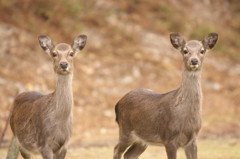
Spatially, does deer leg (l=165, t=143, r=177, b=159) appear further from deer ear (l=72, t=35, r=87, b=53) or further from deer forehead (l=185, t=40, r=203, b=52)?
deer ear (l=72, t=35, r=87, b=53)

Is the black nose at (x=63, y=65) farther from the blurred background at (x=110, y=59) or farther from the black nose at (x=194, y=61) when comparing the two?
the blurred background at (x=110, y=59)

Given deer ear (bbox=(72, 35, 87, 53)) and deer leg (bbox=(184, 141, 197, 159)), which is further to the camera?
deer ear (bbox=(72, 35, 87, 53))

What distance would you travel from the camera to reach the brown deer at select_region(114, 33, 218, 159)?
11.3 meters

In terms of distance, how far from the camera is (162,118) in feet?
38.5

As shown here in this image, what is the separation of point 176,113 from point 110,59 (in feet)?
51.0

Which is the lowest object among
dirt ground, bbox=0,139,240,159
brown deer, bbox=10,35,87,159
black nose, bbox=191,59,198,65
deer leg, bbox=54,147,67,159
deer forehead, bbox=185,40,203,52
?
dirt ground, bbox=0,139,240,159

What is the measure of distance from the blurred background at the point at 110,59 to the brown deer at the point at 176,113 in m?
5.06

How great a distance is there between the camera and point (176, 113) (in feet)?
37.6

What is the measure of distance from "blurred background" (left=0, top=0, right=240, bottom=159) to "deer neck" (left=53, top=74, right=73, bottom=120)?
6.35 metres

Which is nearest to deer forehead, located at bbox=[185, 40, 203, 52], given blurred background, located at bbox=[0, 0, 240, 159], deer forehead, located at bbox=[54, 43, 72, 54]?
deer forehead, located at bbox=[54, 43, 72, 54]

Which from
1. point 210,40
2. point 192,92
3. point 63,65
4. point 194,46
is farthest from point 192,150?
point 63,65

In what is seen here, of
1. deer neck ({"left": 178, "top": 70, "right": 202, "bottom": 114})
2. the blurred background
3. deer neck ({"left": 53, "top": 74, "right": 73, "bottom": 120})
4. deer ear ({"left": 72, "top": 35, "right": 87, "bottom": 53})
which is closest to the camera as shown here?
deer neck ({"left": 53, "top": 74, "right": 73, "bottom": 120})

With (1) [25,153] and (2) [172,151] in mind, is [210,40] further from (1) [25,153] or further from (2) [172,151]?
(1) [25,153]

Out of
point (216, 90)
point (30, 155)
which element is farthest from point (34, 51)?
point (30, 155)
